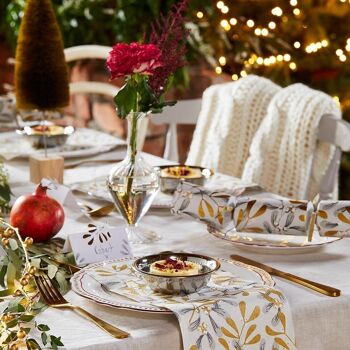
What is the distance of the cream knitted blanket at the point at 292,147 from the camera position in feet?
6.97

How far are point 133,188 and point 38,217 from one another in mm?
163

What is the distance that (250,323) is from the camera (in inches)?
40.9

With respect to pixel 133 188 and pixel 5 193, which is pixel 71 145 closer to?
pixel 5 193

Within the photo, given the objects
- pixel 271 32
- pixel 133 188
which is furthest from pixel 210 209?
pixel 271 32

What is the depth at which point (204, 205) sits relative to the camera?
1.40m

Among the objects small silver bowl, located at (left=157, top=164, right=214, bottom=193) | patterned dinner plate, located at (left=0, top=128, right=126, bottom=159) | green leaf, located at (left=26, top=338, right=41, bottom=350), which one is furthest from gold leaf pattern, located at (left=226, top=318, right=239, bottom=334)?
patterned dinner plate, located at (left=0, top=128, right=126, bottom=159)

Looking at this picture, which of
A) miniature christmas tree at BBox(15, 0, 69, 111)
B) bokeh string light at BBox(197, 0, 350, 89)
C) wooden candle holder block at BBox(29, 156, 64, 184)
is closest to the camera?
wooden candle holder block at BBox(29, 156, 64, 184)

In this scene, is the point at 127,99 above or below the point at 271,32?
above

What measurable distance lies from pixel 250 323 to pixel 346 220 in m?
0.35

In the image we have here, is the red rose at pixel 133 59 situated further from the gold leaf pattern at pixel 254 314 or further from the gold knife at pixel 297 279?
the gold leaf pattern at pixel 254 314

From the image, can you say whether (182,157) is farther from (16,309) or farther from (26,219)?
(16,309)

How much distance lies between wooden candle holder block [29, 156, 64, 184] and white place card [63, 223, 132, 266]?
555 millimetres

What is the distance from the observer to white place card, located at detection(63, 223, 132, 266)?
4.10ft

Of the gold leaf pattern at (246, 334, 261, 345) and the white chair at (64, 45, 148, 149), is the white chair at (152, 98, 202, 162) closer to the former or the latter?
the white chair at (64, 45, 148, 149)
